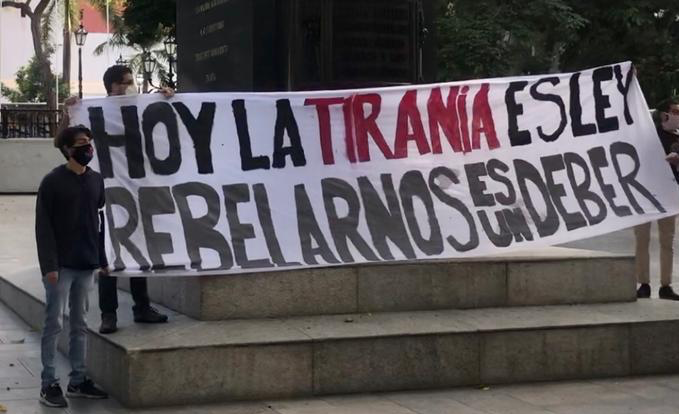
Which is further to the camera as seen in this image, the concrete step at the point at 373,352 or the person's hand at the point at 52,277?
the concrete step at the point at 373,352

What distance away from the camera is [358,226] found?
8.89 metres

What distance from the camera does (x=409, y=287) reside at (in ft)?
28.6

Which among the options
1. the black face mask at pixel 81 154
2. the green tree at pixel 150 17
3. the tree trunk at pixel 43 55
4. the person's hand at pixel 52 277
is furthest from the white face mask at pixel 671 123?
the tree trunk at pixel 43 55

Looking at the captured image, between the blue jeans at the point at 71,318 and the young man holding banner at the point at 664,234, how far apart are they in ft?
17.2

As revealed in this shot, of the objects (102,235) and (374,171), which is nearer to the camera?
(102,235)

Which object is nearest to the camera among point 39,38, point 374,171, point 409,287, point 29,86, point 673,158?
point 409,287

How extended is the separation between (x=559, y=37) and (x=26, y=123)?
48.2ft

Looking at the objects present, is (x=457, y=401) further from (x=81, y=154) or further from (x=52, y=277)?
(x=81, y=154)

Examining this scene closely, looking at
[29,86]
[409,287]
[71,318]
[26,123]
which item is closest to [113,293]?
[71,318]

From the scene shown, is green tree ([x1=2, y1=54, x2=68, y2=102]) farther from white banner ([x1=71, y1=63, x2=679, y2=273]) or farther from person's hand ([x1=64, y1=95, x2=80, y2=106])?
person's hand ([x1=64, y1=95, x2=80, y2=106])

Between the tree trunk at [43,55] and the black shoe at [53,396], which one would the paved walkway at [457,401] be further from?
the tree trunk at [43,55]

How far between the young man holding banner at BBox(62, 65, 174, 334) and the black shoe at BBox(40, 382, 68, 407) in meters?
0.63

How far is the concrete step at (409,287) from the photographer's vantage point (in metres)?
8.31

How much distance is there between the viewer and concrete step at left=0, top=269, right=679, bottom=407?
751cm
